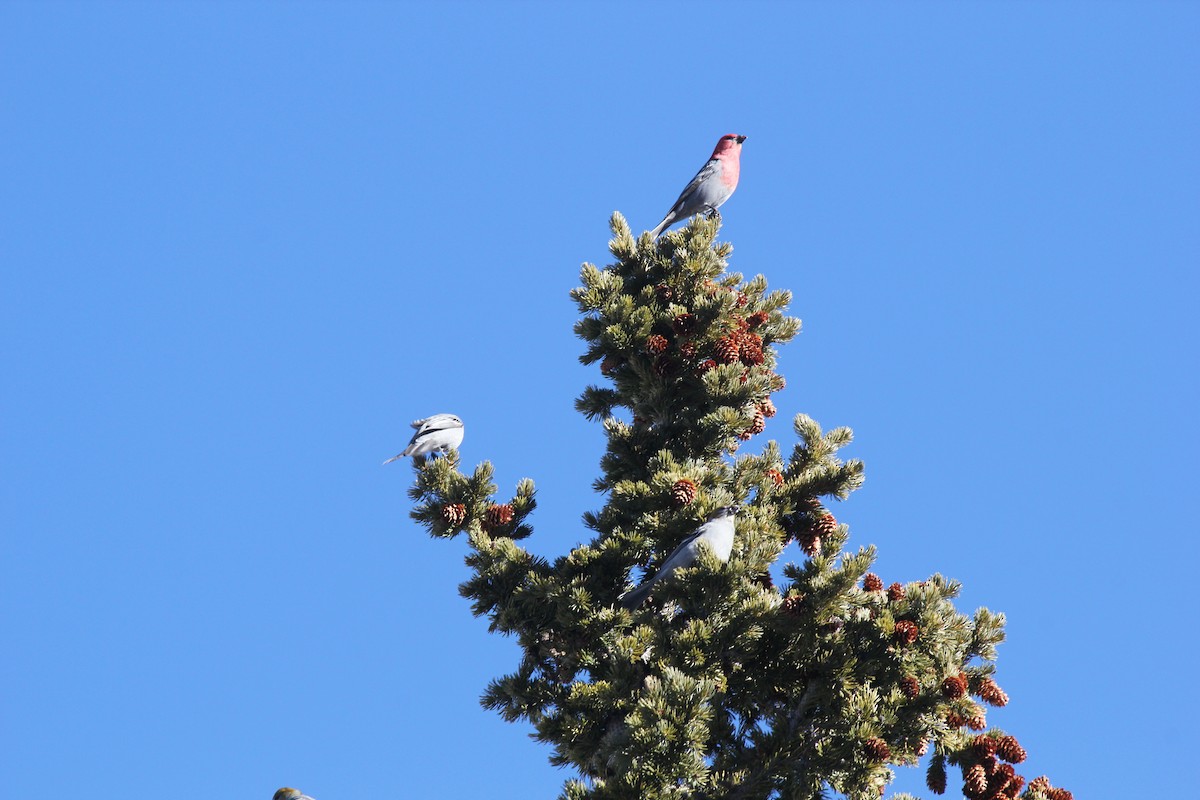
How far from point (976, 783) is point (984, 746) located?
0.21 m

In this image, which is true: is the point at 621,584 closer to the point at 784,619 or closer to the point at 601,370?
the point at 784,619

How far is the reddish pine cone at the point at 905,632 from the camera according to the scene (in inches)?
239

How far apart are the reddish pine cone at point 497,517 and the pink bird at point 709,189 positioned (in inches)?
127

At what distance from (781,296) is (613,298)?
1240 mm

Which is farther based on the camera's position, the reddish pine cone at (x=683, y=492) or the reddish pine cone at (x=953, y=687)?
the reddish pine cone at (x=683, y=492)

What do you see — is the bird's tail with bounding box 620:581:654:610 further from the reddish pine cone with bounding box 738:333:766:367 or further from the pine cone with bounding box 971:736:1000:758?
the pine cone with bounding box 971:736:1000:758

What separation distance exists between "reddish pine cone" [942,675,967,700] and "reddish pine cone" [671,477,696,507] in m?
1.66

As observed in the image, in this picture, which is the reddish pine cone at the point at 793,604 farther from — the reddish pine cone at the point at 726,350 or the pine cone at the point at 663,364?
the pine cone at the point at 663,364

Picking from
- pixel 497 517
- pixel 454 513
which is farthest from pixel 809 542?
pixel 454 513

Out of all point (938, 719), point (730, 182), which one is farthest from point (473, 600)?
point (730, 182)

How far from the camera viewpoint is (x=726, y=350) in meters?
7.30

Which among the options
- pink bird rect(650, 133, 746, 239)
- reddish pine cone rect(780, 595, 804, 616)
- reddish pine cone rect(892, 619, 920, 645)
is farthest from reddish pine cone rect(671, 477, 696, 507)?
pink bird rect(650, 133, 746, 239)

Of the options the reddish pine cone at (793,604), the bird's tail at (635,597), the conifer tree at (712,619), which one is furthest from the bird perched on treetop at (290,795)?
the reddish pine cone at (793,604)

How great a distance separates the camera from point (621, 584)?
683 centimetres
